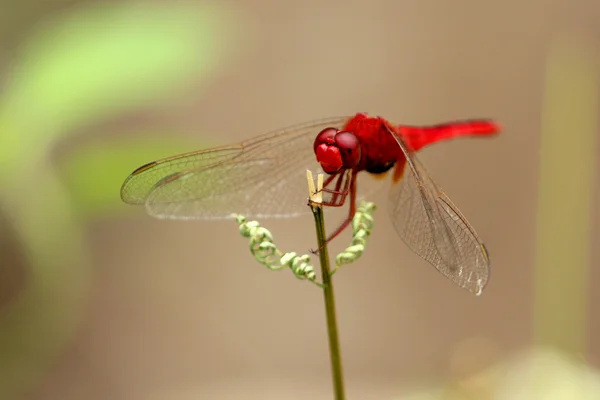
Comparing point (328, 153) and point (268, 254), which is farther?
point (328, 153)

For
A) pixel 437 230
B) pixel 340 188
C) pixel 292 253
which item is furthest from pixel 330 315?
pixel 340 188

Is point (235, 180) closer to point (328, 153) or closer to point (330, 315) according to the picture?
point (328, 153)

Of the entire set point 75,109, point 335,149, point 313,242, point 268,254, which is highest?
point 75,109

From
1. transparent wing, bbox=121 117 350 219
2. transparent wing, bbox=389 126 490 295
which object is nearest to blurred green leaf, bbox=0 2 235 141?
transparent wing, bbox=121 117 350 219

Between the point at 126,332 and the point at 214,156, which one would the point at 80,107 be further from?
the point at 126,332

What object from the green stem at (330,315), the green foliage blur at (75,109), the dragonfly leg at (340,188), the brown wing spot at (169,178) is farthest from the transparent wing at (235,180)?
the green stem at (330,315)

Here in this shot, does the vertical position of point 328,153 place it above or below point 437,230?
above

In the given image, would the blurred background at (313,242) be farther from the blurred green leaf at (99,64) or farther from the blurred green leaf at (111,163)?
the blurred green leaf at (111,163)
